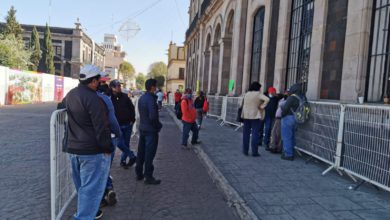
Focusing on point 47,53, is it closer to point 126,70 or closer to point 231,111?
point 231,111

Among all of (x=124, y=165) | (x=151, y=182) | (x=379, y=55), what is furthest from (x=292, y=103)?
(x=124, y=165)

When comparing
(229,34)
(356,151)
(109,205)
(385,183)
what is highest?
(229,34)

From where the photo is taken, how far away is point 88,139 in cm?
313

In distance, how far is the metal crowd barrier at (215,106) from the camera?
1651cm

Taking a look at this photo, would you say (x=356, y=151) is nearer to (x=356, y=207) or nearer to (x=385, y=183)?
(x=385, y=183)

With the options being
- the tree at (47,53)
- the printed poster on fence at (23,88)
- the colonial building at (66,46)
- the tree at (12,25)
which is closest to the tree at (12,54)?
the tree at (12,25)

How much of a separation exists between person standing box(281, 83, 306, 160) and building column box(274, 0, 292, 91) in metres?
4.00

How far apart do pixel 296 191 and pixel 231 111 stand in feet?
30.0

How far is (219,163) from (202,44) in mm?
21795

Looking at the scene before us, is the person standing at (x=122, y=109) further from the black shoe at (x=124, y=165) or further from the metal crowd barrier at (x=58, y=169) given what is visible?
the metal crowd barrier at (x=58, y=169)

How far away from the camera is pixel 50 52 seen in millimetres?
57656

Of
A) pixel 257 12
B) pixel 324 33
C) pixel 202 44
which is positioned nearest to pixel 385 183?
pixel 324 33

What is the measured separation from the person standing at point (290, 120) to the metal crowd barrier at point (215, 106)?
9021 mm

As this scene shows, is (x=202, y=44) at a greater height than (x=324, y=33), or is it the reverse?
(x=202, y=44)
